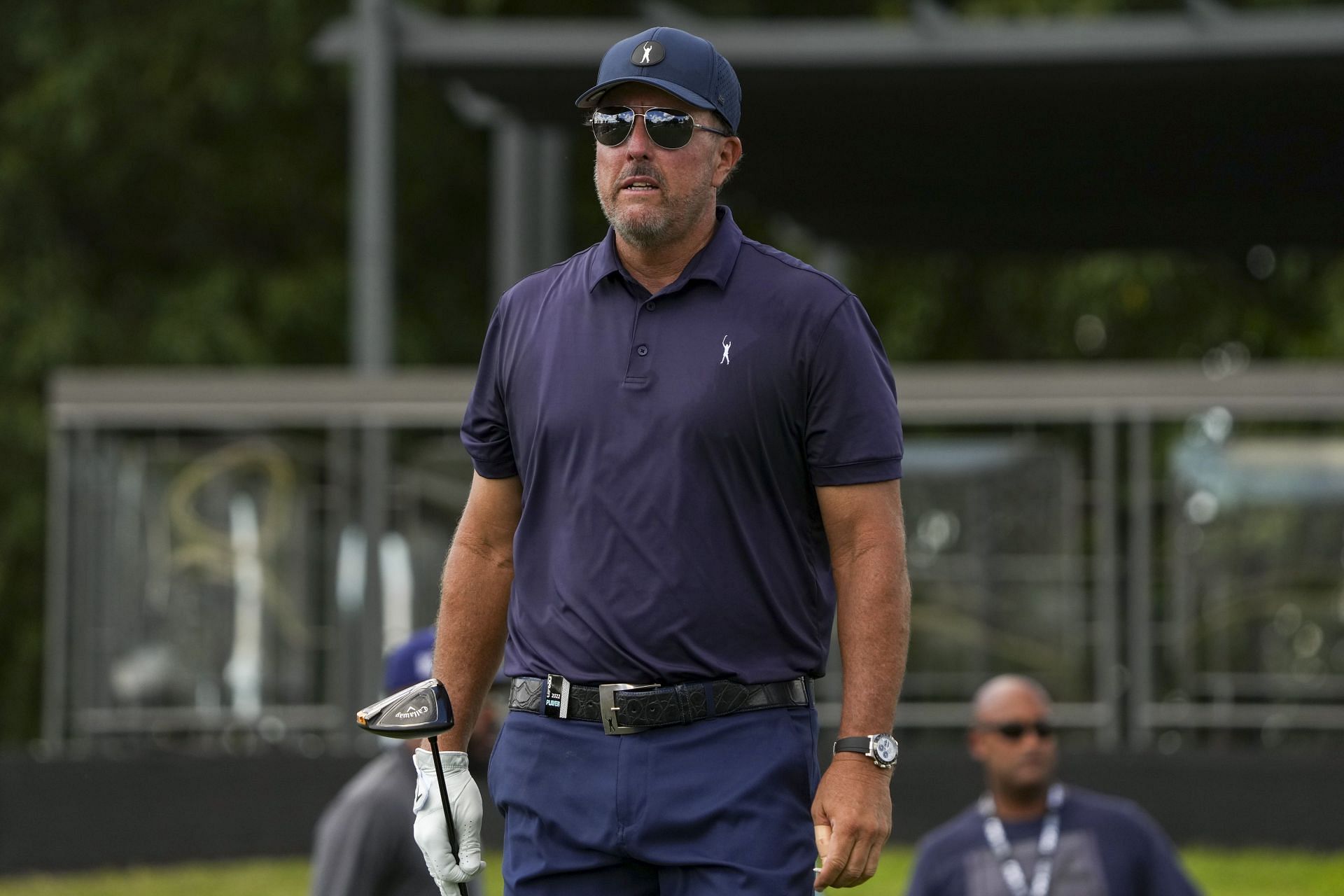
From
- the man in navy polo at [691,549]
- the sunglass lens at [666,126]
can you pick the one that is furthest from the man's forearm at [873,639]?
the sunglass lens at [666,126]

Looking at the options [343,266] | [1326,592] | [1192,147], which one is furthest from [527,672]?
[343,266]

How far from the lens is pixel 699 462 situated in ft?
13.5

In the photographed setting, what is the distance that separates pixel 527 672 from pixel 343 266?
20619 millimetres

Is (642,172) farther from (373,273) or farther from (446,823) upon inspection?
(373,273)

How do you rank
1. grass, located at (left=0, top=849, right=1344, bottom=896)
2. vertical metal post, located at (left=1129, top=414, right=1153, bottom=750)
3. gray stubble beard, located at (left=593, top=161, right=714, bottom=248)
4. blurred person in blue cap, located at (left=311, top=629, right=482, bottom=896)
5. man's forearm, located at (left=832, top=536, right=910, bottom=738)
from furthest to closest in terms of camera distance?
vertical metal post, located at (left=1129, top=414, right=1153, bottom=750), grass, located at (left=0, top=849, right=1344, bottom=896), blurred person in blue cap, located at (left=311, top=629, right=482, bottom=896), gray stubble beard, located at (left=593, top=161, right=714, bottom=248), man's forearm, located at (left=832, top=536, right=910, bottom=738)

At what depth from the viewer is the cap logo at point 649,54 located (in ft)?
13.9

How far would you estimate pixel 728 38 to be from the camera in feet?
45.2

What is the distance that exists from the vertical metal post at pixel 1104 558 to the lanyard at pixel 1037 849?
629cm

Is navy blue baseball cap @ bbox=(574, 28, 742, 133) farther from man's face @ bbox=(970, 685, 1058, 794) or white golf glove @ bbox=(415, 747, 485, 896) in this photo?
man's face @ bbox=(970, 685, 1058, 794)

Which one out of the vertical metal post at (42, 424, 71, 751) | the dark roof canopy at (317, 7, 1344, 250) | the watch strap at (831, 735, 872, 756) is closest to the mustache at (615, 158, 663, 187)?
the watch strap at (831, 735, 872, 756)

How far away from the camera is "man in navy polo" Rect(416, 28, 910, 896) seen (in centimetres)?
405

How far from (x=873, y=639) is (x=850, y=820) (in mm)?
313

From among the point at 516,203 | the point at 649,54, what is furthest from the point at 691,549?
the point at 516,203

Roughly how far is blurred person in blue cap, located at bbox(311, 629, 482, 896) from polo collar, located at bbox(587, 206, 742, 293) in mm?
2260
